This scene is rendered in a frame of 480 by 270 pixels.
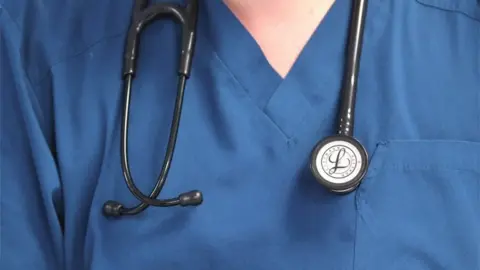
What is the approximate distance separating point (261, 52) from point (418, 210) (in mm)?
263

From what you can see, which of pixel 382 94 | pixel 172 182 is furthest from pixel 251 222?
pixel 382 94

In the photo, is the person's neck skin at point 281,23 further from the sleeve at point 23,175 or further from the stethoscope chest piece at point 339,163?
the sleeve at point 23,175

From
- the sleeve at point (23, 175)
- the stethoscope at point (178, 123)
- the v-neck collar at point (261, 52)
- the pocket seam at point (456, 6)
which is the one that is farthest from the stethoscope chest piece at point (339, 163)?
the sleeve at point (23, 175)

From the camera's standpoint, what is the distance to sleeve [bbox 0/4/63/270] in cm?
82

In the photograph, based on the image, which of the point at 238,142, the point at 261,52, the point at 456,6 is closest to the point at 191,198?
the point at 238,142

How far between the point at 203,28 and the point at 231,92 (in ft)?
0.32

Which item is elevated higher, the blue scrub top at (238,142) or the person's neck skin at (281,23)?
the person's neck skin at (281,23)

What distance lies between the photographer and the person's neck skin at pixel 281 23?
32.7 inches

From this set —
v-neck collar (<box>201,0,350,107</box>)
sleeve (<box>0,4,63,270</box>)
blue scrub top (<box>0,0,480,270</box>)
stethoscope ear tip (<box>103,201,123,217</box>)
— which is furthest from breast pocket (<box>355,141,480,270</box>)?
sleeve (<box>0,4,63,270</box>)

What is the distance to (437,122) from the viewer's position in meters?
0.79

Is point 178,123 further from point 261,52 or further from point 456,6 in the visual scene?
point 456,6

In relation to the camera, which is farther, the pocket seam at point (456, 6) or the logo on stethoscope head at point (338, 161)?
the pocket seam at point (456, 6)

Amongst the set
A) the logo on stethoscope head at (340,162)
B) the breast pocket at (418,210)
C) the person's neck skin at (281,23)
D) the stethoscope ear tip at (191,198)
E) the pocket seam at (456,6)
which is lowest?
the breast pocket at (418,210)

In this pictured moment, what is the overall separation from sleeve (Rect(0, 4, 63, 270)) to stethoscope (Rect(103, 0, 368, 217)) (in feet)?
0.31
